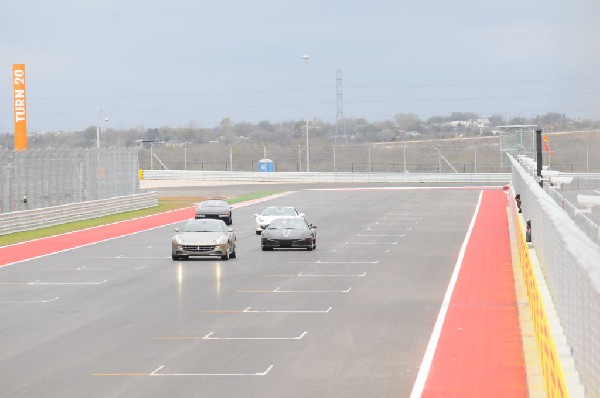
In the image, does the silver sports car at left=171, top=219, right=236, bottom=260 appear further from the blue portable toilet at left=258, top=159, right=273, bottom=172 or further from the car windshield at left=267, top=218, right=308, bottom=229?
the blue portable toilet at left=258, top=159, right=273, bottom=172

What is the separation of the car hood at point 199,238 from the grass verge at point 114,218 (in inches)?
383

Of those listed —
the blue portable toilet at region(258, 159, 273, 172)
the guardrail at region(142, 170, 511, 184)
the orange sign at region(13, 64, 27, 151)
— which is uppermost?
the orange sign at region(13, 64, 27, 151)

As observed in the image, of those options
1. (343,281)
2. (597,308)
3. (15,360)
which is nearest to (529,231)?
(343,281)

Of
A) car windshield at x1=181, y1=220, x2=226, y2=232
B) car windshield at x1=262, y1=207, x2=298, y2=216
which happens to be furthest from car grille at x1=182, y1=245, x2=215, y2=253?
car windshield at x1=262, y1=207, x2=298, y2=216

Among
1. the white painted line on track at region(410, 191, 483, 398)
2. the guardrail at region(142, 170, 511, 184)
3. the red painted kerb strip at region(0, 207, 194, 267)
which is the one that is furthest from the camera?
the guardrail at region(142, 170, 511, 184)

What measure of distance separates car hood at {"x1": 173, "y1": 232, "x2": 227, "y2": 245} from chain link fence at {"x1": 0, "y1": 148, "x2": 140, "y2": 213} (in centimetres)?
1489

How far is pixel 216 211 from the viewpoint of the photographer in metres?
54.8

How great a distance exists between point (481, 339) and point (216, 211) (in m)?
34.4

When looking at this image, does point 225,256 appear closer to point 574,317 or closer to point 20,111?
point 574,317

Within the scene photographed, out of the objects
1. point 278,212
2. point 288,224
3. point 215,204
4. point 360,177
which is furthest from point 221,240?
point 360,177

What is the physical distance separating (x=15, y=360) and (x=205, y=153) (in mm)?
131576

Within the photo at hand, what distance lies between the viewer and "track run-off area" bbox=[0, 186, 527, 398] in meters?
17.0

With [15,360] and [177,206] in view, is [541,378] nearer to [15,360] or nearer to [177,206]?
[15,360]

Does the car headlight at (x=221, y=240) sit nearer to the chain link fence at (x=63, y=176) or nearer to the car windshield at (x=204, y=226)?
the car windshield at (x=204, y=226)
